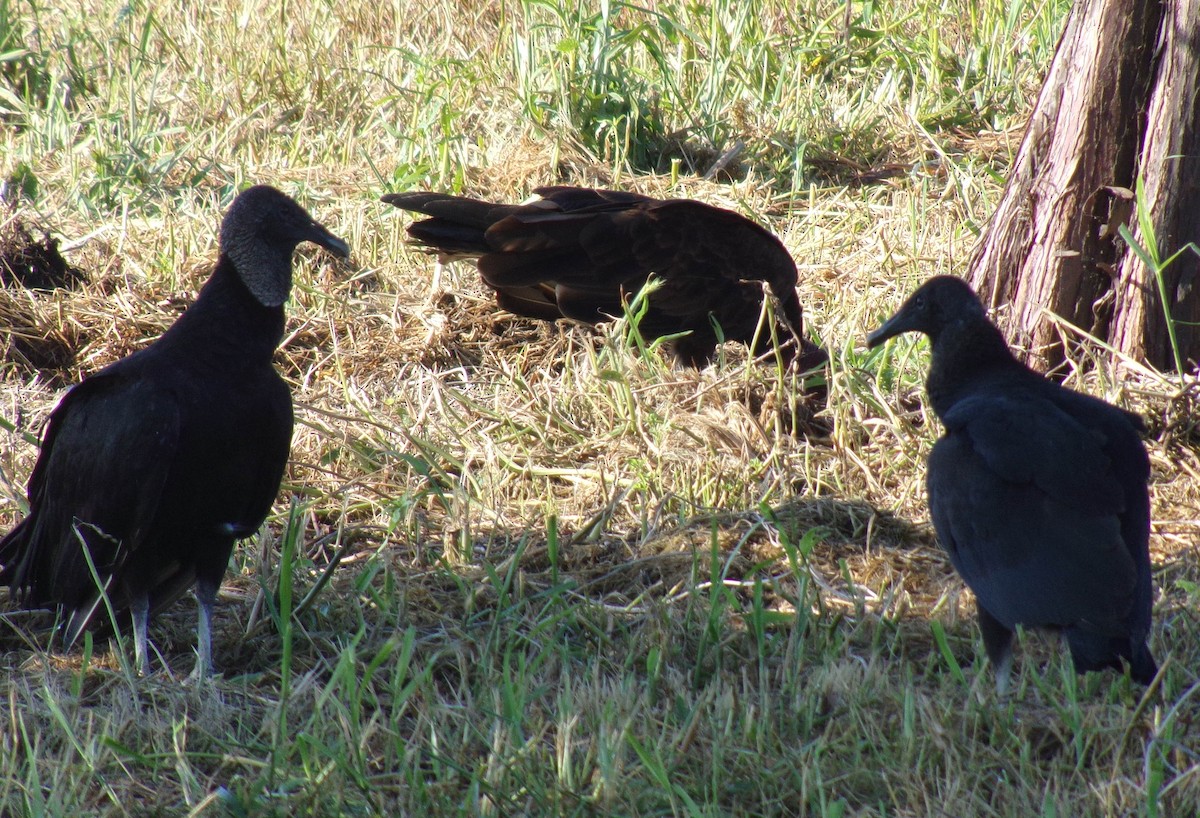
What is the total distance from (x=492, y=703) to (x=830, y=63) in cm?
418

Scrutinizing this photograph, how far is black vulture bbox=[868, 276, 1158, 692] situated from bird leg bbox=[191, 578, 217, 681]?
1.50m

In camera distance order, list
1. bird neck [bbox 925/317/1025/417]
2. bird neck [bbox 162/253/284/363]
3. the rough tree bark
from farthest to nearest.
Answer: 1. the rough tree bark
2. bird neck [bbox 925/317/1025/417]
3. bird neck [bbox 162/253/284/363]

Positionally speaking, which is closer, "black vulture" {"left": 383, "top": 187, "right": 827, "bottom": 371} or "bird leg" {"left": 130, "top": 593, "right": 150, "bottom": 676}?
"bird leg" {"left": 130, "top": 593, "right": 150, "bottom": 676}

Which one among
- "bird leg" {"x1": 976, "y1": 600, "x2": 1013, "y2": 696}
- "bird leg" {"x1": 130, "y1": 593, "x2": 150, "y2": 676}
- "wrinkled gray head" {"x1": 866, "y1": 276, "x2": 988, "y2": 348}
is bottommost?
"bird leg" {"x1": 130, "y1": 593, "x2": 150, "y2": 676}

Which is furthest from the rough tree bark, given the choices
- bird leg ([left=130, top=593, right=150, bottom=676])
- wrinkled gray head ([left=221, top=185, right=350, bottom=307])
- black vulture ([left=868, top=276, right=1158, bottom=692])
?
bird leg ([left=130, top=593, right=150, bottom=676])

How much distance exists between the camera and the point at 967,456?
249 centimetres

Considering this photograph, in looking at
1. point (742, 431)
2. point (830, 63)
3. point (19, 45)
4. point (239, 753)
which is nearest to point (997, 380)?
point (742, 431)

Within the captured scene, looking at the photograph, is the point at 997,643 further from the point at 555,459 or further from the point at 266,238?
the point at 266,238

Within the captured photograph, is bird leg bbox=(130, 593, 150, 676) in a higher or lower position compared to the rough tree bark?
lower

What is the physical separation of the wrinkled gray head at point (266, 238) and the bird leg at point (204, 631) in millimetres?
620

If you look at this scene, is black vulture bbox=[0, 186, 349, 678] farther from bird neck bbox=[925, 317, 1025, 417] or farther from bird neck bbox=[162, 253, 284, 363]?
bird neck bbox=[925, 317, 1025, 417]

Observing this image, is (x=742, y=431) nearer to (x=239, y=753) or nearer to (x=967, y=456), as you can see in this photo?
(x=967, y=456)

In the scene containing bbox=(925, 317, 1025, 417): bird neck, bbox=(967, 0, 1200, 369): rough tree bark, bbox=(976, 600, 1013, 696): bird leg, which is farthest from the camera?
bbox=(967, 0, 1200, 369): rough tree bark

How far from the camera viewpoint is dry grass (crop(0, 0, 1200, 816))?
7.20 ft
